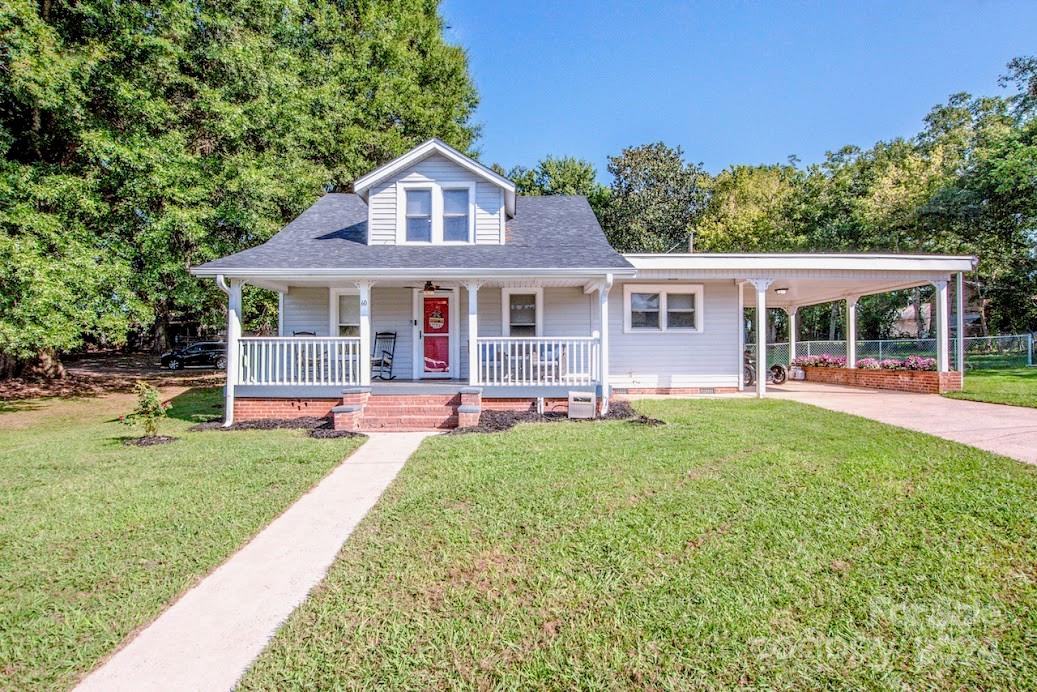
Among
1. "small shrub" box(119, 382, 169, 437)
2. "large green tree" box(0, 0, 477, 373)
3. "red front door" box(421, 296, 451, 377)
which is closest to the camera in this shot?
"small shrub" box(119, 382, 169, 437)

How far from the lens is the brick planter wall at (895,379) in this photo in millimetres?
11742

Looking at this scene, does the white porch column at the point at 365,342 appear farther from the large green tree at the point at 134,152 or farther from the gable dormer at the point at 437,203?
the large green tree at the point at 134,152

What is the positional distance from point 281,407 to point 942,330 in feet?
46.3

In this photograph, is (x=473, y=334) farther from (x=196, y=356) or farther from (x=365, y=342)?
(x=196, y=356)

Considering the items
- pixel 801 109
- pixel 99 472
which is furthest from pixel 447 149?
pixel 801 109

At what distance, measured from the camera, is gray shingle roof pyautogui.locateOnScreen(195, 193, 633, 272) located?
9625mm

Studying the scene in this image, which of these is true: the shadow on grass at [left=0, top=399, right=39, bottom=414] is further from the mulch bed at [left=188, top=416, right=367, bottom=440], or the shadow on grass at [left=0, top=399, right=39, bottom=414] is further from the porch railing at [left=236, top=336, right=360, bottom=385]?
the porch railing at [left=236, top=336, right=360, bottom=385]

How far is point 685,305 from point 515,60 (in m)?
10.8

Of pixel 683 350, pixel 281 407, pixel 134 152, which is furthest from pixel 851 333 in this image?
pixel 134 152

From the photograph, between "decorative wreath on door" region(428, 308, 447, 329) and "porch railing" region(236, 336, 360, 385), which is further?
"decorative wreath on door" region(428, 308, 447, 329)

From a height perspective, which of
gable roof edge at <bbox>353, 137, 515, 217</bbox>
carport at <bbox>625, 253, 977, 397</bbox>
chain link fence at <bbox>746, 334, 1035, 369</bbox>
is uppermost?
gable roof edge at <bbox>353, 137, 515, 217</bbox>

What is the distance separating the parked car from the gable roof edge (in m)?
18.6

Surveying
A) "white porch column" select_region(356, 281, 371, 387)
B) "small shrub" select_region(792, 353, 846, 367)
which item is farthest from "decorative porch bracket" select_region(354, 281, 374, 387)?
"small shrub" select_region(792, 353, 846, 367)

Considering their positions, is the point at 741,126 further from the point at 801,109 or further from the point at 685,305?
the point at 685,305
